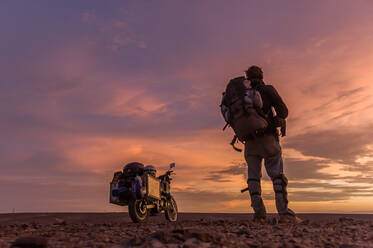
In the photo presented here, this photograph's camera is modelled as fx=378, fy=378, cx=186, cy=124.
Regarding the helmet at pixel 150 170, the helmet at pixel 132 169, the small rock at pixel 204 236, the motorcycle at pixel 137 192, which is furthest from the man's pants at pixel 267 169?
the small rock at pixel 204 236

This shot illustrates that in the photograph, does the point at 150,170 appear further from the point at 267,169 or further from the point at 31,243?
the point at 31,243

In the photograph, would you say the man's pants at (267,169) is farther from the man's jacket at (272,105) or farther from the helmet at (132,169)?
the helmet at (132,169)

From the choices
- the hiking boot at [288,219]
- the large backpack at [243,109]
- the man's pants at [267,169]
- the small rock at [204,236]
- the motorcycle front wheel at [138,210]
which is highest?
the large backpack at [243,109]

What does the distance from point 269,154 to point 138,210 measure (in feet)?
15.5

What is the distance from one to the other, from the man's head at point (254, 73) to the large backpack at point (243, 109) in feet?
1.79

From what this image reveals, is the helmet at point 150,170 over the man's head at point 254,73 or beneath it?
beneath

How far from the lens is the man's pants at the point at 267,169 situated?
950 centimetres

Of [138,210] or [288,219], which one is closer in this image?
[288,219]

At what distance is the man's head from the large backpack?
54 centimetres

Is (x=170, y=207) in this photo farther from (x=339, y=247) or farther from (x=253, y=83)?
(x=339, y=247)

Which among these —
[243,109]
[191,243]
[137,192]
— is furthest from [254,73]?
[191,243]

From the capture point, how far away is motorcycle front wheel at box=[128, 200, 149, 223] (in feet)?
37.6

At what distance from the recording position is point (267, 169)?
9891 millimetres

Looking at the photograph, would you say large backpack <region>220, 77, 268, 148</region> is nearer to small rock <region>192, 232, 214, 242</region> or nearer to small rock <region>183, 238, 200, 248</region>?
small rock <region>192, 232, 214, 242</region>
